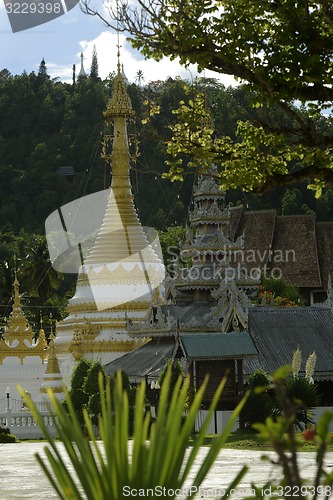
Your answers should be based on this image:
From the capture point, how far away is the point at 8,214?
7656 centimetres

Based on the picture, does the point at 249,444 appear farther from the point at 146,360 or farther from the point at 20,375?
the point at 20,375

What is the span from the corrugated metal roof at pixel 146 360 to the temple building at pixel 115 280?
4.16 meters

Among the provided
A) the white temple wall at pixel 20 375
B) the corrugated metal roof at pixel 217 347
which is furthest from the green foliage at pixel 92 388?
the white temple wall at pixel 20 375

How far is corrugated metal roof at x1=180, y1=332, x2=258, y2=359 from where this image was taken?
1859 cm

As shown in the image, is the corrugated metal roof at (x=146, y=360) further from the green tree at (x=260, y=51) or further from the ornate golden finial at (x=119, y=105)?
the green tree at (x=260, y=51)

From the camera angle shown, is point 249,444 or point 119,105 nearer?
point 249,444

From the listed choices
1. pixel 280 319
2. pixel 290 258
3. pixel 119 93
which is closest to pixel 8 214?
pixel 290 258

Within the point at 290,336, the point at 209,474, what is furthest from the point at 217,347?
the point at 209,474

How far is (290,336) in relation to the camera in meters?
21.8

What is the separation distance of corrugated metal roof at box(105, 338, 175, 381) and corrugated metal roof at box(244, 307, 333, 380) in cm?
205

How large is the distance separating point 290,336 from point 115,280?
37.3 feet

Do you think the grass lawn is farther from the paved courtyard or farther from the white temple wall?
the white temple wall

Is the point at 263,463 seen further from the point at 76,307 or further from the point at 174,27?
the point at 76,307

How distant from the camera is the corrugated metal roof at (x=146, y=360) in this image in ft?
73.3
